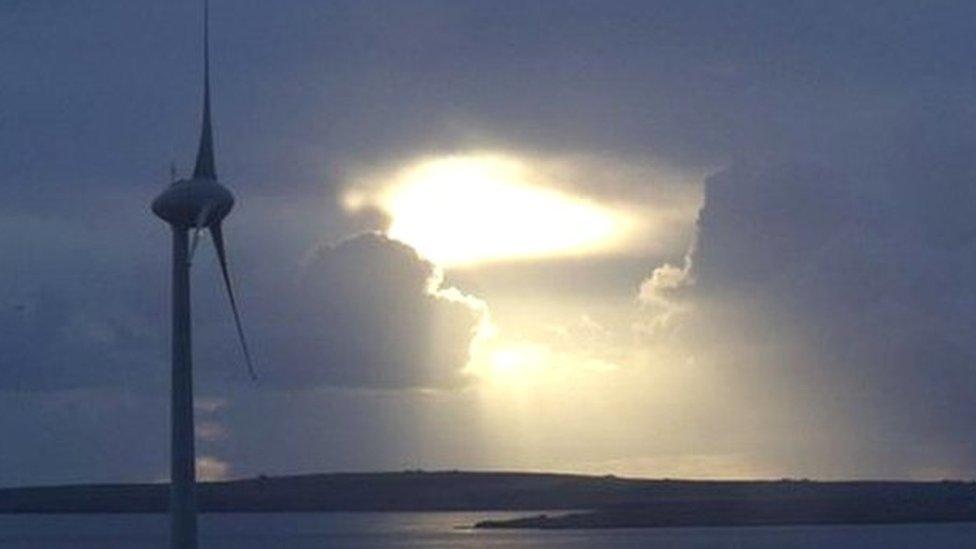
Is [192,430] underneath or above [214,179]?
underneath

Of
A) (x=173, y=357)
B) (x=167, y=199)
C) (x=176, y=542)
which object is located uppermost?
(x=167, y=199)

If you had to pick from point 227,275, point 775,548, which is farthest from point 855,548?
point 227,275

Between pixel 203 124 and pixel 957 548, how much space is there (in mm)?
133802

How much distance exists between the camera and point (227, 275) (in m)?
69.8

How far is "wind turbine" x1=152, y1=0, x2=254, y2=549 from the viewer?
66.1 m

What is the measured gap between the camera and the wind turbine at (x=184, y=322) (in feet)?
217

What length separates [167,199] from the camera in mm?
67125

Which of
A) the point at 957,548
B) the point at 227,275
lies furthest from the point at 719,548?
the point at 227,275

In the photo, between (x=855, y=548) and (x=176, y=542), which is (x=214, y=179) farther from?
(x=855, y=548)

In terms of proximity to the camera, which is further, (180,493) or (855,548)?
(855,548)

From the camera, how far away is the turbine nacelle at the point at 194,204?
66750 millimetres

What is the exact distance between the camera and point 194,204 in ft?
219

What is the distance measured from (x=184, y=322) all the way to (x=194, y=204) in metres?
3.52

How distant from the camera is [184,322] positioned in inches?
2630
